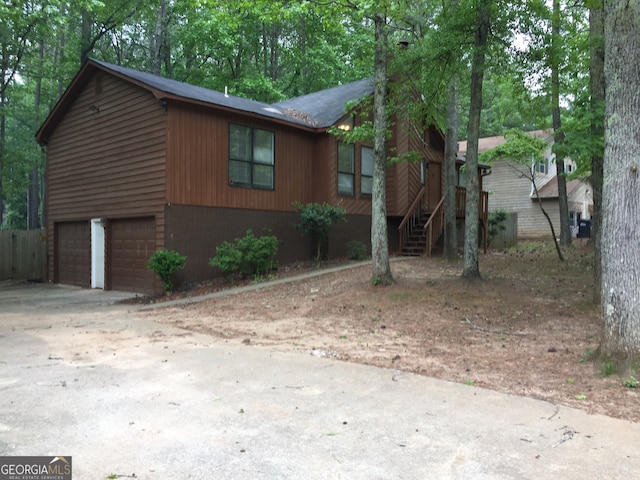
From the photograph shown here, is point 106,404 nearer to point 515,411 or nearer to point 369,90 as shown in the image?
point 515,411

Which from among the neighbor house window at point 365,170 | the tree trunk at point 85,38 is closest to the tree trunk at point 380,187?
the neighbor house window at point 365,170

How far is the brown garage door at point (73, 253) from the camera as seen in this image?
16.2 meters

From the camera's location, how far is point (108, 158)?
15.1 meters

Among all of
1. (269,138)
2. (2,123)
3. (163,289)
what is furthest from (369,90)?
(2,123)

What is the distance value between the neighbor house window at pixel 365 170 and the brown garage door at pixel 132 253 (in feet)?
24.0

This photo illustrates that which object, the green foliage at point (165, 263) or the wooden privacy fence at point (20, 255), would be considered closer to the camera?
the green foliage at point (165, 263)

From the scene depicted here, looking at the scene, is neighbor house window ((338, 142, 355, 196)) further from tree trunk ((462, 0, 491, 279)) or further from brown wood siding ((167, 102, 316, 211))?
tree trunk ((462, 0, 491, 279))

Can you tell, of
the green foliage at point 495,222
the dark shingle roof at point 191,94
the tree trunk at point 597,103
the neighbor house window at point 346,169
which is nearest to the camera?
the tree trunk at point 597,103

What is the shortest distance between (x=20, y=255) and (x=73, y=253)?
13.0 feet

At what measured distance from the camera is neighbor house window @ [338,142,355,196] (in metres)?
16.7

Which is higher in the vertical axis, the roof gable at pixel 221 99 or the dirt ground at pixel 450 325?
the roof gable at pixel 221 99

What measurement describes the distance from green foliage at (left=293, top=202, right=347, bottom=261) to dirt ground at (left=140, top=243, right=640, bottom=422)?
2102mm

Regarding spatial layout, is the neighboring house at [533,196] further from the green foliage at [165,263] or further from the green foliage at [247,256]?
the green foliage at [165,263]

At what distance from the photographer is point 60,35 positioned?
26.3m
